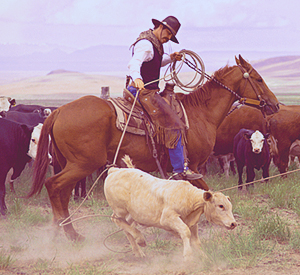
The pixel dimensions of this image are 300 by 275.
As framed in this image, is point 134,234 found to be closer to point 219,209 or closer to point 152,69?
point 219,209

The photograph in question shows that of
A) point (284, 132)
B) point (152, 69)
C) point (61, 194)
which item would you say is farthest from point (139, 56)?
point (284, 132)

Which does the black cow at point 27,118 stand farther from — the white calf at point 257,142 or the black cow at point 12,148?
the white calf at point 257,142

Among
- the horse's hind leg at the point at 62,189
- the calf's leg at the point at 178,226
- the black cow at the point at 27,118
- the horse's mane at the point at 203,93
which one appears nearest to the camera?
the calf's leg at the point at 178,226

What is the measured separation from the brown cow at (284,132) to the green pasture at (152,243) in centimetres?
223

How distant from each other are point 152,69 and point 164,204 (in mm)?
2152

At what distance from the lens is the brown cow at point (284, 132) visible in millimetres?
9922

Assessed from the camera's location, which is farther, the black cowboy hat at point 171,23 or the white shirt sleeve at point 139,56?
the black cowboy hat at point 171,23

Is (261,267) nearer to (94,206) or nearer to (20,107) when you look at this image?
(94,206)

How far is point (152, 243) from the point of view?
5488 mm

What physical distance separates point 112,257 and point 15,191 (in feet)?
12.9

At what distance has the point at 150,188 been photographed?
454cm

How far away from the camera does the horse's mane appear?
6.28 metres

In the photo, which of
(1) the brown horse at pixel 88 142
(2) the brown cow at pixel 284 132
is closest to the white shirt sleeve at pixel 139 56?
(1) the brown horse at pixel 88 142

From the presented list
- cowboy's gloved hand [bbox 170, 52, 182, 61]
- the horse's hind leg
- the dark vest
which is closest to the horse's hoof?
the horse's hind leg
